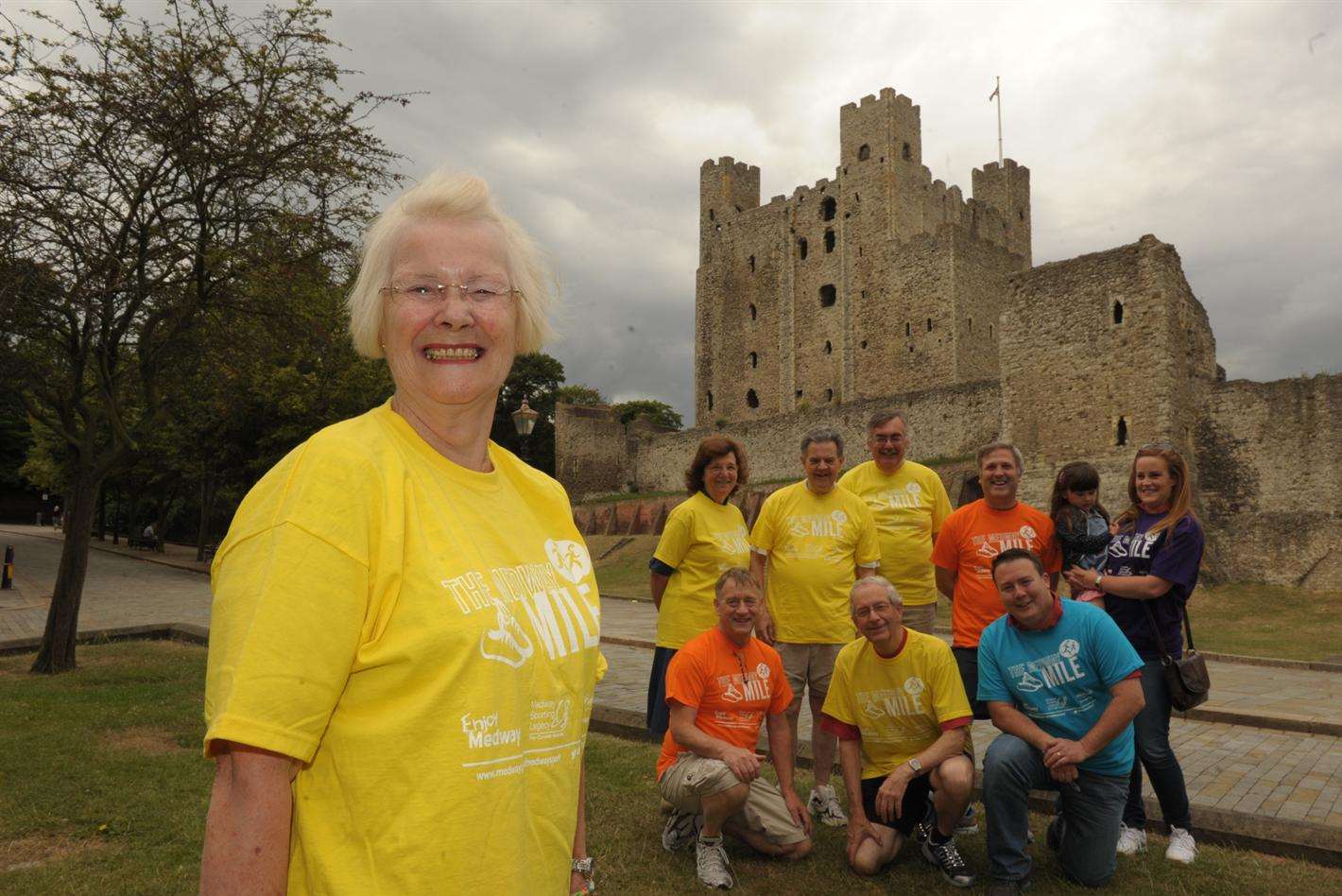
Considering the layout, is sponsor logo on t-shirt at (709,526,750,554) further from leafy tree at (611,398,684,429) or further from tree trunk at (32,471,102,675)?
leafy tree at (611,398,684,429)

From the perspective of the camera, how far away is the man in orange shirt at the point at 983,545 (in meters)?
5.02

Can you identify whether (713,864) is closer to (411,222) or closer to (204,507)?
(411,222)

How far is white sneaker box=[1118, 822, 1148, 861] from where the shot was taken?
438cm

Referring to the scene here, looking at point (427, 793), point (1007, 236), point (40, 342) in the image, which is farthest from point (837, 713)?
point (1007, 236)

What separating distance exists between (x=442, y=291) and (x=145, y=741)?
609 centimetres

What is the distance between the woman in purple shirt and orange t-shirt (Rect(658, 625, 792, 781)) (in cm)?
183

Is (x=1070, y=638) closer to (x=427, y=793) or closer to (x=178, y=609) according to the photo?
(x=427, y=793)

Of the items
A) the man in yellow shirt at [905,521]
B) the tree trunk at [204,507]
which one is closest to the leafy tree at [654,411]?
the tree trunk at [204,507]

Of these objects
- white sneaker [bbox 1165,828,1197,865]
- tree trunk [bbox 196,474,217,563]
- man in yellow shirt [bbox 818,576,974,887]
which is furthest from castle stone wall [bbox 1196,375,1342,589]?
tree trunk [bbox 196,474,217,563]

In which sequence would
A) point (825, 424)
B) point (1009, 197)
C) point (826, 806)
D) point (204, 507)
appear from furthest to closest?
1. point (1009, 197)
2. point (825, 424)
3. point (204, 507)
4. point (826, 806)

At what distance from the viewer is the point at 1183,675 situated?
4.49 m

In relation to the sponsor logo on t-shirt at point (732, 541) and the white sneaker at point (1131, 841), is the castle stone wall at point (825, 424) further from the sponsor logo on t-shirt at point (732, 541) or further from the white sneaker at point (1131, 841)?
the white sneaker at point (1131, 841)

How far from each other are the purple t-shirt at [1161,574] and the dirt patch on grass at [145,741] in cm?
609

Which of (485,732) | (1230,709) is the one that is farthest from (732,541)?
(1230,709)
